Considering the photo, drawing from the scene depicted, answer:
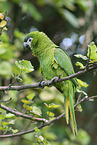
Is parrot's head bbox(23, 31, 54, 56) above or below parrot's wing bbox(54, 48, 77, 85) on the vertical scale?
above

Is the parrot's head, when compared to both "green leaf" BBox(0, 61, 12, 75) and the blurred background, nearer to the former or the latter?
"green leaf" BBox(0, 61, 12, 75)

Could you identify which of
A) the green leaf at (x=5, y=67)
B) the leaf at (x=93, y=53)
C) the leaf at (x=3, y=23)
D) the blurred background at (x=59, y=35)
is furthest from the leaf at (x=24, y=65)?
the blurred background at (x=59, y=35)

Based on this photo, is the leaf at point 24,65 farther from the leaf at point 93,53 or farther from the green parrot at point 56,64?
the green parrot at point 56,64

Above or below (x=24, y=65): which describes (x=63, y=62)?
below

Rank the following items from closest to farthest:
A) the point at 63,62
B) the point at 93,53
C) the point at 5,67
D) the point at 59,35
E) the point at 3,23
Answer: the point at 93,53 < the point at 3,23 < the point at 63,62 < the point at 5,67 < the point at 59,35

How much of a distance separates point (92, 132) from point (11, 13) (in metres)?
2.20

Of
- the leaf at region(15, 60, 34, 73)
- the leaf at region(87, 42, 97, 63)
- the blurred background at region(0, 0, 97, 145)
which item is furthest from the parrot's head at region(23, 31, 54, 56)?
the leaf at region(87, 42, 97, 63)

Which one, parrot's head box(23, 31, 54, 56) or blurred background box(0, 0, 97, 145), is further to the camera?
blurred background box(0, 0, 97, 145)

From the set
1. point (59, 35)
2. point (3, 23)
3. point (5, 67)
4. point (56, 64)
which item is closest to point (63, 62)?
point (56, 64)

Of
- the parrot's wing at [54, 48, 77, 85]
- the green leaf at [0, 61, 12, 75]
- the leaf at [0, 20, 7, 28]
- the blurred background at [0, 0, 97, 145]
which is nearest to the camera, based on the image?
the leaf at [0, 20, 7, 28]

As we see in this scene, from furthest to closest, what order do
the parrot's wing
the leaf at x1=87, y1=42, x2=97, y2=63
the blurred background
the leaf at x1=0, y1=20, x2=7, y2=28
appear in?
the blurred background → the parrot's wing → the leaf at x1=0, y1=20, x2=7, y2=28 → the leaf at x1=87, y1=42, x2=97, y2=63

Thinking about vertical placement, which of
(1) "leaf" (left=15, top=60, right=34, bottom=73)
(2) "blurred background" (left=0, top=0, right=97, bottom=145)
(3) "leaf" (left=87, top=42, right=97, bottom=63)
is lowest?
(2) "blurred background" (left=0, top=0, right=97, bottom=145)

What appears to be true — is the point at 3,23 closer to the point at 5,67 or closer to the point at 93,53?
the point at 93,53

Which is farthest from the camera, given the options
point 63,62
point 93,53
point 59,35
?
point 59,35
